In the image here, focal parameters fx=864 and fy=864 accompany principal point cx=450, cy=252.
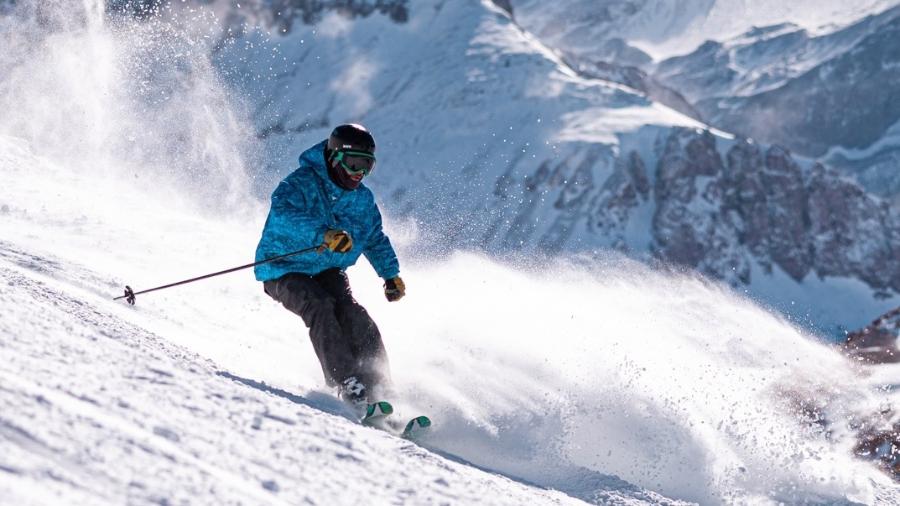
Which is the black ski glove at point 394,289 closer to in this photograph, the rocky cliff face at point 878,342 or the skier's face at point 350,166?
the skier's face at point 350,166

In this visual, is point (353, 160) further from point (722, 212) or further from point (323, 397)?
point (722, 212)

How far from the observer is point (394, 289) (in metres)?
6.70

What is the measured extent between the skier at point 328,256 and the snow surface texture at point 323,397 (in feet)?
1.13

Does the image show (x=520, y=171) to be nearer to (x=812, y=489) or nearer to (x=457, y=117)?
(x=457, y=117)

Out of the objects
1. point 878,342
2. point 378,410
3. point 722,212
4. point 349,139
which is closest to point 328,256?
point 349,139

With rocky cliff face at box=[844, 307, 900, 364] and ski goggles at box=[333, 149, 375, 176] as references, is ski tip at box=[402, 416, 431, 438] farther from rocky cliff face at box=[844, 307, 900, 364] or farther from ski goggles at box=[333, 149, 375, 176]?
rocky cliff face at box=[844, 307, 900, 364]

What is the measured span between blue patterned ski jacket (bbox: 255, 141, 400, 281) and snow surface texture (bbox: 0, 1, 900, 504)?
2.39 feet

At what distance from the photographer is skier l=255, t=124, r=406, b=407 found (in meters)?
5.61

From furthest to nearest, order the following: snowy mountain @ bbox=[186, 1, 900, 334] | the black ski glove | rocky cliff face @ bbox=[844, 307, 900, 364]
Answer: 1. snowy mountain @ bbox=[186, 1, 900, 334]
2. rocky cliff face @ bbox=[844, 307, 900, 364]
3. the black ski glove

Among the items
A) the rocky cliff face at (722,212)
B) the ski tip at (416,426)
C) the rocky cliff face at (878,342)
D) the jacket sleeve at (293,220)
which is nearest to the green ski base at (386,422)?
the ski tip at (416,426)

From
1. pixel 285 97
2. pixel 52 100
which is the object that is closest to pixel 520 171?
pixel 285 97

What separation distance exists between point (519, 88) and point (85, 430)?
93727 mm

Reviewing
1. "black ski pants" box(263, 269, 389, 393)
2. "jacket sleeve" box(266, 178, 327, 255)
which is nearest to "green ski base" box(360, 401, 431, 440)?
"black ski pants" box(263, 269, 389, 393)

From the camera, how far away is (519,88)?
94.2 metres
